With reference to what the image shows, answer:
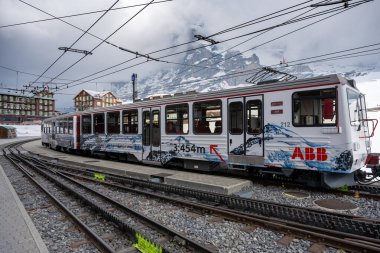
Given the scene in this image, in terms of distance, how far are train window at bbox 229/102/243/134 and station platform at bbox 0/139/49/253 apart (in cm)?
654

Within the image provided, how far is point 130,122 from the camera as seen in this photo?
14.2 m

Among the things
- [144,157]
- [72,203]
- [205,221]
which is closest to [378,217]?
[205,221]

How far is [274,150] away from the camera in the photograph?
873 centimetres

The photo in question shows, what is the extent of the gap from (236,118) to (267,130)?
4.11 feet

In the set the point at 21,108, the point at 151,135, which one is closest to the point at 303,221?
the point at 151,135

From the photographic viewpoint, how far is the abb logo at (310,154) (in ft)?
25.5

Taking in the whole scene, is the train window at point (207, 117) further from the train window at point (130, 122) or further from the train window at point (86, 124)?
the train window at point (86, 124)

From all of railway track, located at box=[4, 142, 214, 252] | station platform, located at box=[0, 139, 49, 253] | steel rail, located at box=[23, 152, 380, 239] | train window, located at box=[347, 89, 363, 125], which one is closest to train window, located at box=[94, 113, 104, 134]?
railway track, located at box=[4, 142, 214, 252]

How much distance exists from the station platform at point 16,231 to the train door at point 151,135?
6.15 m

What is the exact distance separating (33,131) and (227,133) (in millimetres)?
70711

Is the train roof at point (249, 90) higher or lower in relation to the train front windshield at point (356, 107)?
higher

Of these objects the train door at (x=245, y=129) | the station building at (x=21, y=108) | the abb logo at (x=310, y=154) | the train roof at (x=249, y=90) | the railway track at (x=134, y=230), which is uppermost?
the station building at (x=21, y=108)

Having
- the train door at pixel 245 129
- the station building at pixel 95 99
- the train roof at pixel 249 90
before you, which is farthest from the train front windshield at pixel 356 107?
the station building at pixel 95 99

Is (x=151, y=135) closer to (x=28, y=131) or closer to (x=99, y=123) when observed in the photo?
(x=99, y=123)
